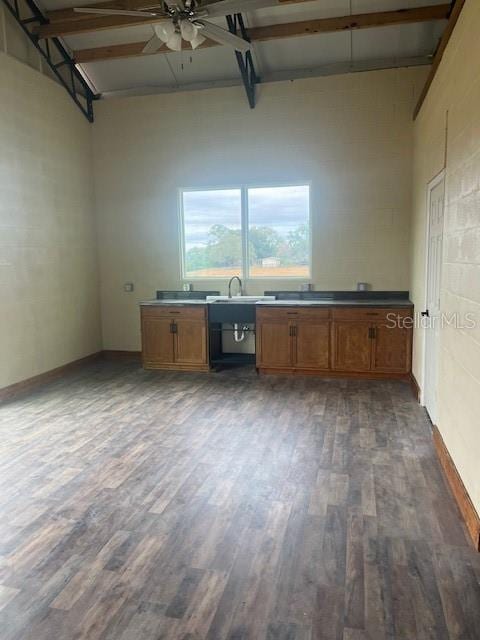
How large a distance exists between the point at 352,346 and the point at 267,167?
2.51m

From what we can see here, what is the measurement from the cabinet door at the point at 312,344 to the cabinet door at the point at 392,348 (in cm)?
54

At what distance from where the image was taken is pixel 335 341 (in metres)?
5.25

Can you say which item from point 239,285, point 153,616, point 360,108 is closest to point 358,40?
point 360,108

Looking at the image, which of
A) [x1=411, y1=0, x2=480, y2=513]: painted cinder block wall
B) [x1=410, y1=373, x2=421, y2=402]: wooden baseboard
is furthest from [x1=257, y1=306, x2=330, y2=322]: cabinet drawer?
[x1=411, y1=0, x2=480, y2=513]: painted cinder block wall

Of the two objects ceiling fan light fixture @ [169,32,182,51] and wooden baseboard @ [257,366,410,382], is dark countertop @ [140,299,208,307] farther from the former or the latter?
ceiling fan light fixture @ [169,32,182,51]

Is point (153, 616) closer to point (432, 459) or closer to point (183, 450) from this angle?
point (183, 450)

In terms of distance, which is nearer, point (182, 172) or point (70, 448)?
point (70, 448)

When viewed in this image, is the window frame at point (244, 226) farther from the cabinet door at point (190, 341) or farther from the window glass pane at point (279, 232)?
the cabinet door at point (190, 341)

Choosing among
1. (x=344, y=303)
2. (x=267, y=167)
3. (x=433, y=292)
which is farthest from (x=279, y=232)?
(x=433, y=292)

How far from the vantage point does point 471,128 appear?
2.51 meters

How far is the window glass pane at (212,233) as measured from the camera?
6094mm

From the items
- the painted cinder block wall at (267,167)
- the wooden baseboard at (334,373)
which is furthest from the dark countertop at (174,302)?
the wooden baseboard at (334,373)

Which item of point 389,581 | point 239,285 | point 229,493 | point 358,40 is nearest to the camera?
point 389,581

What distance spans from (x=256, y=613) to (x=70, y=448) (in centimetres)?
212
